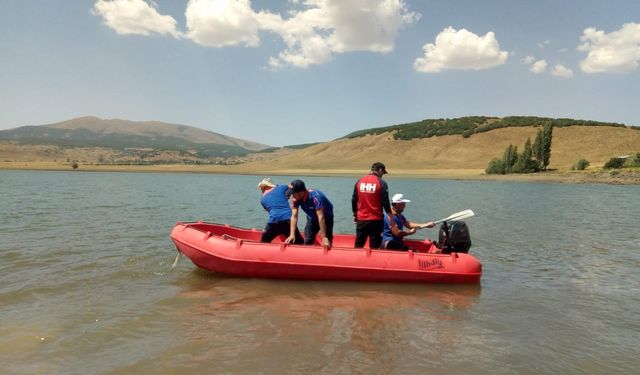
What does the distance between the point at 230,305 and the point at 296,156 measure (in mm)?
139227

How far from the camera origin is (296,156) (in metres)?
146

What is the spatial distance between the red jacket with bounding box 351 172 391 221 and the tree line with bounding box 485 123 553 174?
72.4m

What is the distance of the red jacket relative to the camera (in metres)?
8.91

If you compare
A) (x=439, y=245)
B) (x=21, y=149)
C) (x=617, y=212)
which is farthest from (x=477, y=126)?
(x=21, y=149)

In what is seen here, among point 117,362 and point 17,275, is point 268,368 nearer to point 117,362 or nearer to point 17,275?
point 117,362

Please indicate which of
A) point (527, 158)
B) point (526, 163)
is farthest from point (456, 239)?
point (527, 158)

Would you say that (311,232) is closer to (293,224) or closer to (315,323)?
(293,224)

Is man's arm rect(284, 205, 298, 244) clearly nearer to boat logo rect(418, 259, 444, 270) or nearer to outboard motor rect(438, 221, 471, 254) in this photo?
boat logo rect(418, 259, 444, 270)

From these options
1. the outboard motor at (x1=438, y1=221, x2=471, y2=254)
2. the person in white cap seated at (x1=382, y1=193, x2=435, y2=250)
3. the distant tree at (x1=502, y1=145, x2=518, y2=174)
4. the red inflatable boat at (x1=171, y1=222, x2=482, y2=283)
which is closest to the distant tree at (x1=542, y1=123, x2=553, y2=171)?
the distant tree at (x1=502, y1=145, x2=518, y2=174)

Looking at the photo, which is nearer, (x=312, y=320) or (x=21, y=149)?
(x=312, y=320)

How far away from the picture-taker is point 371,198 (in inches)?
354

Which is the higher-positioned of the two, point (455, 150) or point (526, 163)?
point (455, 150)

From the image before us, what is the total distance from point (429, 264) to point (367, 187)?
6.44ft

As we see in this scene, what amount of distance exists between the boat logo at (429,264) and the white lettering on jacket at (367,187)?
169cm
